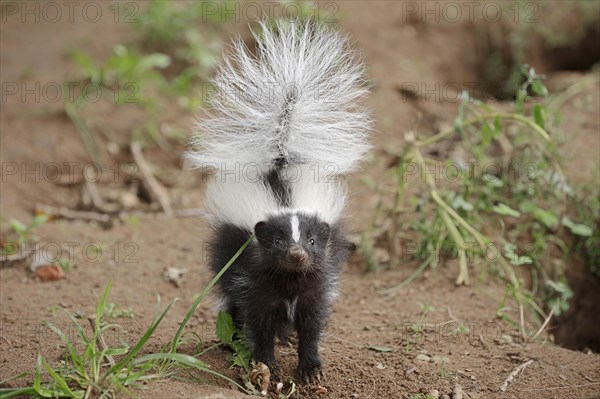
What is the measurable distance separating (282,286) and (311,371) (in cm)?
56

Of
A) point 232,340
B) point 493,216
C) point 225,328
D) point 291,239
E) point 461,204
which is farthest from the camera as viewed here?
point 493,216

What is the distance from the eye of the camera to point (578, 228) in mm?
6398

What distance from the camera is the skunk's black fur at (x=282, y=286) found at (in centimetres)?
451

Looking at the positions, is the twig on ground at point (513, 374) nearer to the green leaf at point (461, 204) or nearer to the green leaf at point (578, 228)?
the green leaf at point (461, 204)

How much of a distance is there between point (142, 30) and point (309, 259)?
20.7 ft

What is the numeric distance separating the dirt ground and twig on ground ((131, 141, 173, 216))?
0.13 m

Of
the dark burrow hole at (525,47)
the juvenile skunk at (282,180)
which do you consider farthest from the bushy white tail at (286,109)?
the dark burrow hole at (525,47)

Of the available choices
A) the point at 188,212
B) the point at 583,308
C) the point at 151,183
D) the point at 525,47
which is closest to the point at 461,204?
the point at 583,308

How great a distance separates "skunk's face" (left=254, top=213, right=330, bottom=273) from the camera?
14.4 ft

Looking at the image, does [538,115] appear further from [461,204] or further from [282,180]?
[282,180]

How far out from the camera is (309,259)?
4.43 m

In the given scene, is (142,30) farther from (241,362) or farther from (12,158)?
(241,362)

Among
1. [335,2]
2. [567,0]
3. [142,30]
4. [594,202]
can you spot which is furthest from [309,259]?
[567,0]

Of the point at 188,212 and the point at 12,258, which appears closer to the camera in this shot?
the point at 12,258
